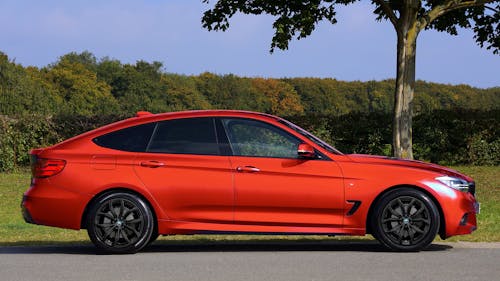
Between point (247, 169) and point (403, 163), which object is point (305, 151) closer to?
point (247, 169)

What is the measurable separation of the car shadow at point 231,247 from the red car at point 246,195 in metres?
0.46

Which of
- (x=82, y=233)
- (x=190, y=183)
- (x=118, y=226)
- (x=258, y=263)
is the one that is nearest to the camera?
(x=258, y=263)

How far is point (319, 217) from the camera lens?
9750 mm

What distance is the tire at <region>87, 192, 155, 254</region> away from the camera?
9.66 meters

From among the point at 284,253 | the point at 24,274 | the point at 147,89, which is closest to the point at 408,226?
the point at 284,253

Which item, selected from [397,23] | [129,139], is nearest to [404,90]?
[397,23]

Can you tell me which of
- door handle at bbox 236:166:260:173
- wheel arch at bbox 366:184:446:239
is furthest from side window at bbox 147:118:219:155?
wheel arch at bbox 366:184:446:239

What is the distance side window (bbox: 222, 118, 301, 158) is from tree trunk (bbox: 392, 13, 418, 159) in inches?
554

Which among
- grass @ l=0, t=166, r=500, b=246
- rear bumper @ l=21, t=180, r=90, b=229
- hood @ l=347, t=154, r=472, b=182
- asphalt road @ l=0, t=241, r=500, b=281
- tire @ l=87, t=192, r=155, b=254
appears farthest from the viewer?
grass @ l=0, t=166, r=500, b=246

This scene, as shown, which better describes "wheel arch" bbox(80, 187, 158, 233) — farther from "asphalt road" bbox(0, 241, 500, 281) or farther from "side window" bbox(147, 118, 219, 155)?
"side window" bbox(147, 118, 219, 155)

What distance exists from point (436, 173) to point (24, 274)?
172 inches

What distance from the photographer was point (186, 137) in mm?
10000

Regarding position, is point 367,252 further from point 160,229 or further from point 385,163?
point 160,229

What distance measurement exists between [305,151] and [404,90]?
47.8 feet
